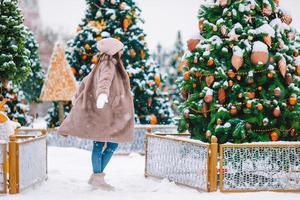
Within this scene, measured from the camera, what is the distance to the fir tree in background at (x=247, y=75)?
24.8 ft

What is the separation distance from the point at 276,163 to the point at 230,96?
1429 mm

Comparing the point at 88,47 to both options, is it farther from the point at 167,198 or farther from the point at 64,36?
the point at 64,36

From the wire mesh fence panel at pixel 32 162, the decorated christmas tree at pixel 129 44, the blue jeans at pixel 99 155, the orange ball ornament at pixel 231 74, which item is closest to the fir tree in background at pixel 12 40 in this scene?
the wire mesh fence panel at pixel 32 162

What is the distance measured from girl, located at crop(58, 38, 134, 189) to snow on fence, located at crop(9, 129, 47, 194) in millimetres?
459

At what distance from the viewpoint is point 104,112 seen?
6.87 m

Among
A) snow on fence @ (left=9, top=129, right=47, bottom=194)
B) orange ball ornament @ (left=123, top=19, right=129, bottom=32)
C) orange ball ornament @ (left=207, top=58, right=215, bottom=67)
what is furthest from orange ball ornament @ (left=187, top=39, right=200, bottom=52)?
orange ball ornament @ (left=123, top=19, right=129, bottom=32)

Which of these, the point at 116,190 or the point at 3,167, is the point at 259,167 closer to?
the point at 116,190

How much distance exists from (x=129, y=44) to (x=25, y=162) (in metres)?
9.09

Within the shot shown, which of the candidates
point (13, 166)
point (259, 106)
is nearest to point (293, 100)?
point (259, 106)

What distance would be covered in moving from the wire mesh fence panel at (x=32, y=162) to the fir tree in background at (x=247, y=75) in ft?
7.75

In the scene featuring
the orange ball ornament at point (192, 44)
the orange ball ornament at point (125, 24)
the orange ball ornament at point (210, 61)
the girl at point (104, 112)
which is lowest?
the girl at point (104, 112)

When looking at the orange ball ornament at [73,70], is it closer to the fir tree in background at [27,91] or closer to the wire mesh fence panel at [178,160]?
the fir tree in background at [27,91]

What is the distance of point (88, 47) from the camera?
50.2ft

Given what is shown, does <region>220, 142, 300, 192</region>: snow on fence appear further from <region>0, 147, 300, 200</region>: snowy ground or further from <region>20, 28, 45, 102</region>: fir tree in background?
<region>20, 28, 45, 102</region>: fir tree in background
